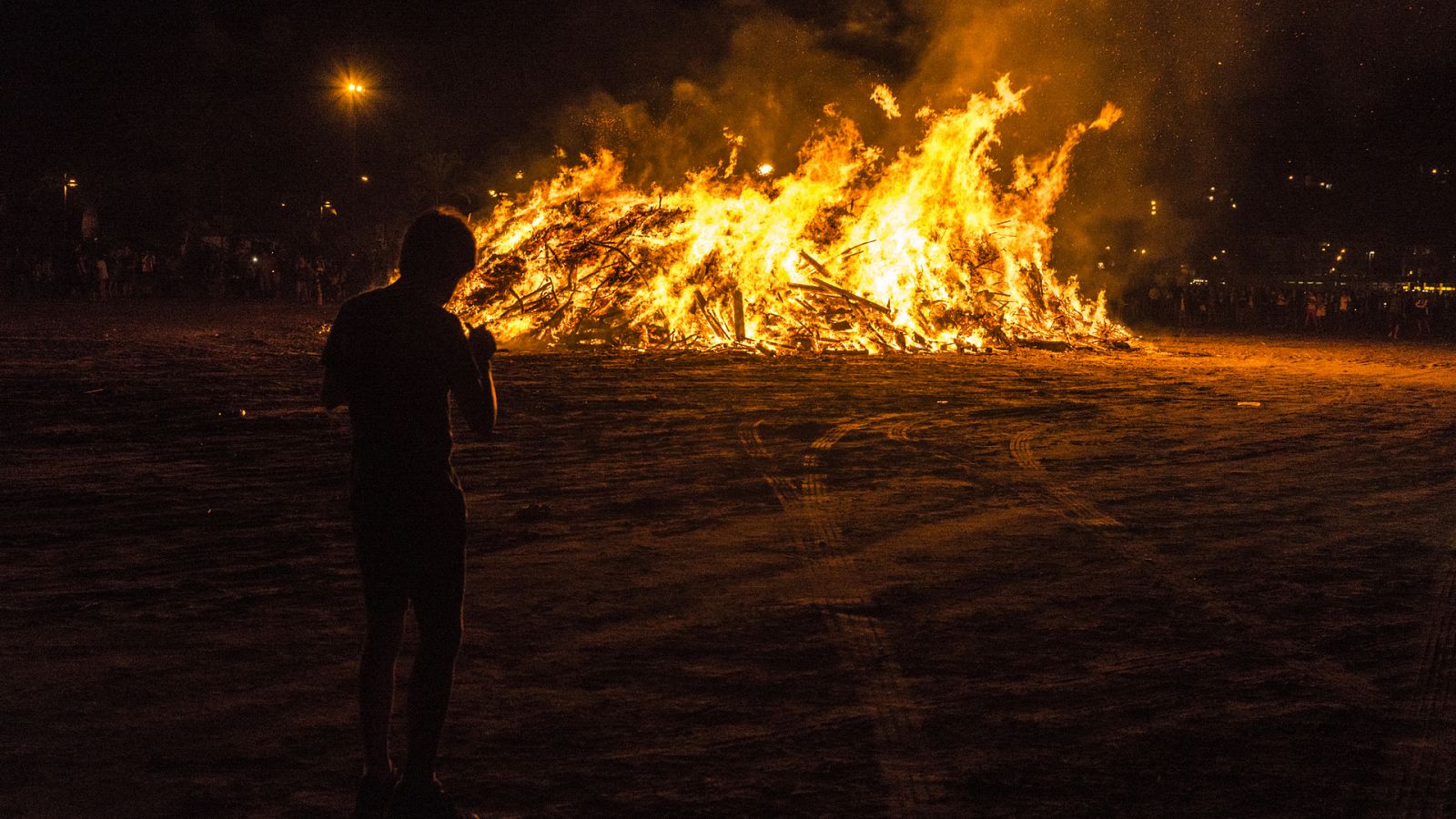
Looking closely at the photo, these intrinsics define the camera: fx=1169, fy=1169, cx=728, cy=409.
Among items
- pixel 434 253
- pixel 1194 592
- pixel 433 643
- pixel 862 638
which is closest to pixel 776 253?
pixel 1194 592

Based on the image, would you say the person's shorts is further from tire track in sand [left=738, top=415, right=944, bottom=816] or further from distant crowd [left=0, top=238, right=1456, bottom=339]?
distant crowd [left=0, top=238, right=1456, bottom=339]

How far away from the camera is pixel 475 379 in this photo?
3389 mm

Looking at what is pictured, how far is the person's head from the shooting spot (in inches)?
136

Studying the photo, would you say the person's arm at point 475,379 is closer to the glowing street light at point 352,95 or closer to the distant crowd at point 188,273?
the distant crowd at point 188,273

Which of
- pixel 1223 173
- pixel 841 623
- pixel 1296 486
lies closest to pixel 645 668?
pixel 841 623

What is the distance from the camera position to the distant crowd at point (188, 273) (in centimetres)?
3497

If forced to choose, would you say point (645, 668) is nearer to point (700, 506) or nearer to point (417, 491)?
point (417, 491)

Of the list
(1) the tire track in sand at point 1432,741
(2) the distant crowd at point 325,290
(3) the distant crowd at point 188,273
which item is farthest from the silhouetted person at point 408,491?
(3) the distant crowd at point 188,273

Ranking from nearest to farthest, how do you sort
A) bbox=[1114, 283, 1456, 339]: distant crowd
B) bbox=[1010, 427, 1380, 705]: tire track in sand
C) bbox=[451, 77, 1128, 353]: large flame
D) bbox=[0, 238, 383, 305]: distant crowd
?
bbox=[1010, 427, 1380, 705]: tire track in sand, bbox=[451, 77, 1128, 353]: large flame, bbox=[1114, 283, 1456, 339]: distant crowd, bbox=[0, 238, 383, 305]: distant crowd

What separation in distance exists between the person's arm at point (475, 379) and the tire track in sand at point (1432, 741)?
9.70 ft

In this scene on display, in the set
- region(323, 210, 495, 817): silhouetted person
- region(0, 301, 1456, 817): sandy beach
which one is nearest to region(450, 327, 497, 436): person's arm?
region(323, 210, 495, 817): silhouetted person

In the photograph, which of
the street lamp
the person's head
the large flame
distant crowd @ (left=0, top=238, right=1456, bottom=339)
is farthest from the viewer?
the street lamp

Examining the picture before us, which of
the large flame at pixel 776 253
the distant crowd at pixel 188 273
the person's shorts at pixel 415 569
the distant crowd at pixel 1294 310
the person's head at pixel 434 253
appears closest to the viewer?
the person's shorts at pixel 415 569

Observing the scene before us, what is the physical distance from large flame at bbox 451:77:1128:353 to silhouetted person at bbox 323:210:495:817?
19.6 meters
